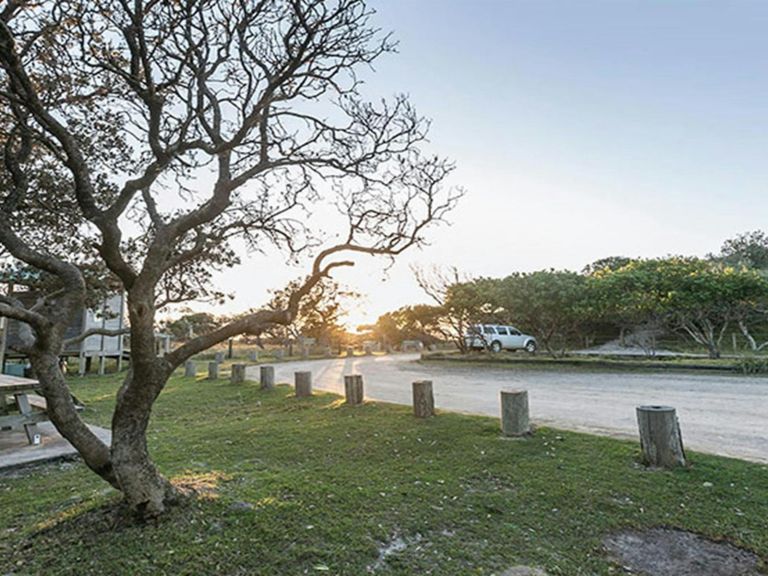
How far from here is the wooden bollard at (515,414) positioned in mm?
5785

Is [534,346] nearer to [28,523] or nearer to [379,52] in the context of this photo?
[379,52]

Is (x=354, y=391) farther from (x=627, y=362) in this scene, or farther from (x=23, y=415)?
(x=627, y=362)

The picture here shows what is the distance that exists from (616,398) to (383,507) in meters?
7.12

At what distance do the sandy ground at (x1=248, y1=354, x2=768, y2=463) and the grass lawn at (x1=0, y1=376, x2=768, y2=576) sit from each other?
132 cm

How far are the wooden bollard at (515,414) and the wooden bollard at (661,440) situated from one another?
4.64ft

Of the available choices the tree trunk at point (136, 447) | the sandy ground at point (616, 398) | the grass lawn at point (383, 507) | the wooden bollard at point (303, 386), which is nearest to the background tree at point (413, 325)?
the sandy ground at point (616, 398)

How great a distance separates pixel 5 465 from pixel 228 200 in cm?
432

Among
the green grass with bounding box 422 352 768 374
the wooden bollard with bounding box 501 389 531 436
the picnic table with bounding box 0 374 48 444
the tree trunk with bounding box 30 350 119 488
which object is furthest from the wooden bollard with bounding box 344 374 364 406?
the green grass with bounding box 422 352 768 374

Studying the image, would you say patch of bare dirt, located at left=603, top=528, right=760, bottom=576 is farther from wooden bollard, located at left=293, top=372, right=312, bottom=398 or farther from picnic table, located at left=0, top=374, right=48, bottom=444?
wooden bollard, located at left=293, top=372, right=312, bottom=398

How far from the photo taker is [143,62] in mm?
3590

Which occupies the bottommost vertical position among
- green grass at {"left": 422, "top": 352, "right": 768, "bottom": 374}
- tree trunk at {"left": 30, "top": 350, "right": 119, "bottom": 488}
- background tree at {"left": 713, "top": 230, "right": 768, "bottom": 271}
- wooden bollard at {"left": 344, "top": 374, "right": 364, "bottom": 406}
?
green grass at {"left": 422, "top": 352, "right": 768, "bottom": 374}

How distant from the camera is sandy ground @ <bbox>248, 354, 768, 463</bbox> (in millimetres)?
5992

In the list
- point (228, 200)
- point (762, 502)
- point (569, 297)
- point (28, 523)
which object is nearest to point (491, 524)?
point (762, 502)

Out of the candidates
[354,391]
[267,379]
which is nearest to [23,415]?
[354,391]
